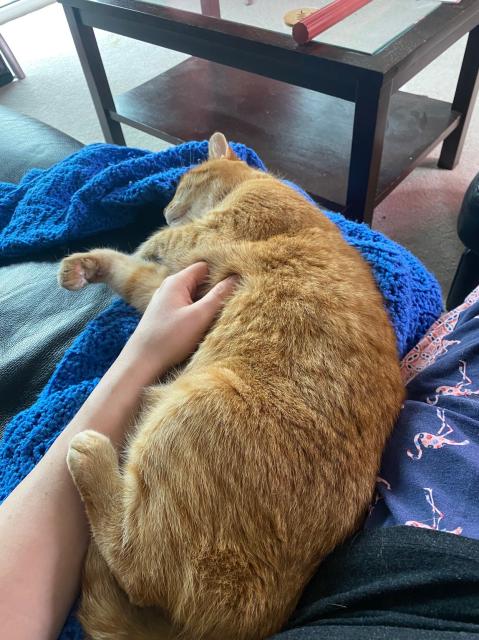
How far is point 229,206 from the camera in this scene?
1131 millimetres

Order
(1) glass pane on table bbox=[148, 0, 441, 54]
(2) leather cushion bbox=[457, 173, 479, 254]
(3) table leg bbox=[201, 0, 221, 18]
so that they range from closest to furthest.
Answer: (2) leather cushion bbox=[457, 173, 479, 254]
(1) glass pane on table bbox=[148, 0, 441, 54]
(3) table leg bbox=[201, 0, 221, 18]

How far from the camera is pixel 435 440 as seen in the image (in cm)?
70

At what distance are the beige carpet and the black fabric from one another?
1.37 metres

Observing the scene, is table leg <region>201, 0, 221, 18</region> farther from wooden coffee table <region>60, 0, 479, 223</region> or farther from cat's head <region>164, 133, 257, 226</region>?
cat's head <region>164, 133, 257, 226</region>

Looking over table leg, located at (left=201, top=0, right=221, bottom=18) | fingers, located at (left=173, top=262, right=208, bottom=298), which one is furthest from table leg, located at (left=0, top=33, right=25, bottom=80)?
fingers, located at (left=173, top=262, right=208, bottom=298)

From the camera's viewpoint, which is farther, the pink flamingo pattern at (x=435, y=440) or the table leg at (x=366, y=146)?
the table leg at (x=366, y=146)

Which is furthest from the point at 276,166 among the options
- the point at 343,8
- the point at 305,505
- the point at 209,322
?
the point at 305,505

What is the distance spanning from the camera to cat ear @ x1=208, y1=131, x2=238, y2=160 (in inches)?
52.8

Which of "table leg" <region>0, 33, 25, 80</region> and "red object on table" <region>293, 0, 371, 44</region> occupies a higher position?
"red object on table" <region>293, 0, 371, 44</region>

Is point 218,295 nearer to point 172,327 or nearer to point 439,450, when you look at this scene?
point 172,327

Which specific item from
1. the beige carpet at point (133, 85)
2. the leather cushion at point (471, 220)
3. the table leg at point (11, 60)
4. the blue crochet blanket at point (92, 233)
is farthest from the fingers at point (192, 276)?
the table leg at point (11, 60)

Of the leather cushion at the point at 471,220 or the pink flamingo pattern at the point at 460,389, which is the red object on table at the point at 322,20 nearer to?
the leather cushion at the point at 471,220

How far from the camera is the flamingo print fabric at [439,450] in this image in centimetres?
63

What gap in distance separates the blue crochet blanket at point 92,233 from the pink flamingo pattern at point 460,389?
166mm
